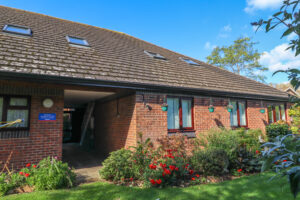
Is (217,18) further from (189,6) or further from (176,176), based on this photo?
(176,176)

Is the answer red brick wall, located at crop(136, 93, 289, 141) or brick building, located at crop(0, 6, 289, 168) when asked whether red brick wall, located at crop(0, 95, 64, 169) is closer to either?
brick building, located at crop(0, 6, 289, 168)

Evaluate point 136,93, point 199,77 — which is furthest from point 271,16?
point 199,77

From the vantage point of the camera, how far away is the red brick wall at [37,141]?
555 cm

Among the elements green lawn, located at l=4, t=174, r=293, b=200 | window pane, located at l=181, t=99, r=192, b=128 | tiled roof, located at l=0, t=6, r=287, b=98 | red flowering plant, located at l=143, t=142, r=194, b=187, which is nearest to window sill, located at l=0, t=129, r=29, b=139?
tiled roof, located at l=0, t=6, r=287, b=98

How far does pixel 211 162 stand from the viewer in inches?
229

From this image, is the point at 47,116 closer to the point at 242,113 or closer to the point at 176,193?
the point at 176,193

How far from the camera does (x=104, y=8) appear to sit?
29.3 feet

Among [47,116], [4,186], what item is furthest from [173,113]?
[4,186]

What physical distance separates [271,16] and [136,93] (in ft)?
19.3

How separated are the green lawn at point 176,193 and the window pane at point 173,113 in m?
3.27

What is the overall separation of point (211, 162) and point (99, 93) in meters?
5.39

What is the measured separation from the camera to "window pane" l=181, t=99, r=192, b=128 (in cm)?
841

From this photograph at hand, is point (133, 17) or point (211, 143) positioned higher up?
point (133, 17)

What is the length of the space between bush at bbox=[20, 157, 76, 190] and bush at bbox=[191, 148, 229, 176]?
386 centimetres
